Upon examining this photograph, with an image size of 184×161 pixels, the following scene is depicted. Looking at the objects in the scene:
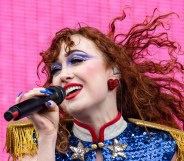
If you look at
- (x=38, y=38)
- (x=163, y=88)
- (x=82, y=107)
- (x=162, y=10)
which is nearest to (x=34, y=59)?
(x=38, y=38)

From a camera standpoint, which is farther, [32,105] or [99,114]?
[99,114]

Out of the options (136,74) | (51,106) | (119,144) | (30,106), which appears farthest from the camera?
(136,74)

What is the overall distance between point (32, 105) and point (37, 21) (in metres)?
1.59

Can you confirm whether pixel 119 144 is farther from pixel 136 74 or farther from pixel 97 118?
pixel 136 74

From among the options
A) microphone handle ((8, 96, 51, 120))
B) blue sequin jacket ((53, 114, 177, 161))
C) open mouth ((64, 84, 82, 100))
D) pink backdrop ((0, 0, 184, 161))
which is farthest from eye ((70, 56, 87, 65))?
pink backdrop ((0, 0, 184, 161))

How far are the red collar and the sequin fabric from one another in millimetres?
14

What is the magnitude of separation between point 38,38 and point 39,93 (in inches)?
58.3

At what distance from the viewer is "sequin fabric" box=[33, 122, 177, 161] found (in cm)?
258

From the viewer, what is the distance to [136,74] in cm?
271

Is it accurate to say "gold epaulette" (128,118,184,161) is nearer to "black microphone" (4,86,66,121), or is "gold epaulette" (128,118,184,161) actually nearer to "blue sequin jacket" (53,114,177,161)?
"blue sequin jacket" (53,114,177,161)

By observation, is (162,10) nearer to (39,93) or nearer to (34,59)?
(34,59)

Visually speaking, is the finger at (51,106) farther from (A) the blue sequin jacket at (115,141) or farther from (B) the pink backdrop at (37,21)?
(B) the pink backdrop at (37,21)

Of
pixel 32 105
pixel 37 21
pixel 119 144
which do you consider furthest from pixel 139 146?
pixel 37 21

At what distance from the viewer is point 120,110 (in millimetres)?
2744
